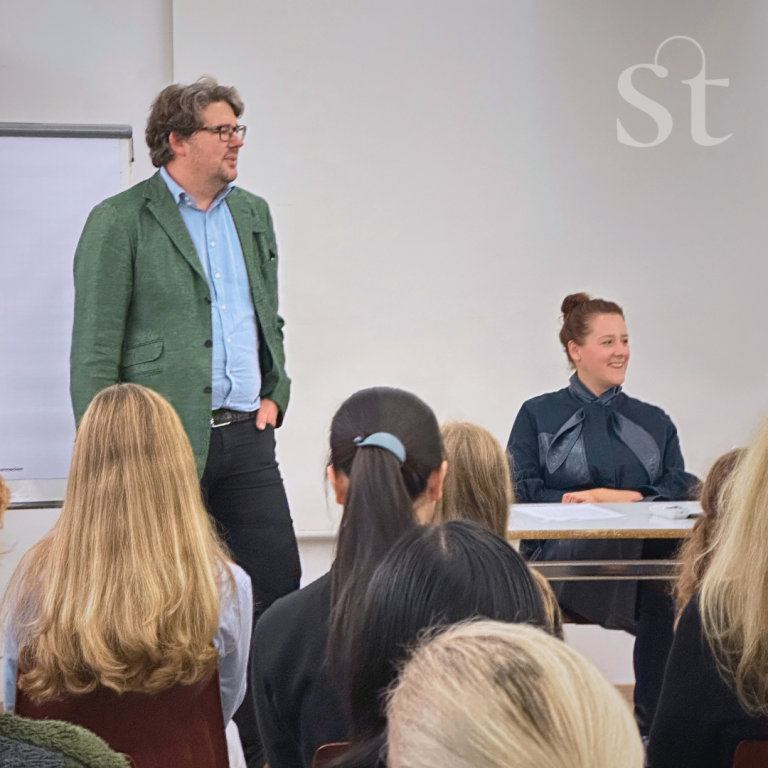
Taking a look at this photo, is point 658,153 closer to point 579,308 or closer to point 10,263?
point 579,308

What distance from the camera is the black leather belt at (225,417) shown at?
2371 millimetres

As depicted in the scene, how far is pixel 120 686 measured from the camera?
4.31 feet

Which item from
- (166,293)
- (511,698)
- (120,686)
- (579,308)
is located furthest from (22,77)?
(511,698)

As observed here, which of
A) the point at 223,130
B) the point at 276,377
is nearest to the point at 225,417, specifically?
the point at 276,377

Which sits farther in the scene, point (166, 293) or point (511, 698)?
point (166, 293)

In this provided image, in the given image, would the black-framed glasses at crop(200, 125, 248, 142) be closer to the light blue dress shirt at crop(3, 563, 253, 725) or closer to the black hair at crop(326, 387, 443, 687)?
the black hair at crop(326, 387, 443, 687)

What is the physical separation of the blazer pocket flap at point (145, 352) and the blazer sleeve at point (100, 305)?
42mm

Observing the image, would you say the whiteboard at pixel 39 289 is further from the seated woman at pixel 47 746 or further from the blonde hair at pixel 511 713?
the blonde hair at pixel 511 713

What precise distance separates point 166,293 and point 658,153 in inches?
85.8

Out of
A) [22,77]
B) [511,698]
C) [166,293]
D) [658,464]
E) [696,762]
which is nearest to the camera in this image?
[511,698]

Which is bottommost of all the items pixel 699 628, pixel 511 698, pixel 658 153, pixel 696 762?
pixel 696 762

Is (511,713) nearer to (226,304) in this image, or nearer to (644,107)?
(226,304)

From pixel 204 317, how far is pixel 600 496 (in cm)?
132

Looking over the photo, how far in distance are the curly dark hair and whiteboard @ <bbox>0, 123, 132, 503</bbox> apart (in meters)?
0.82
